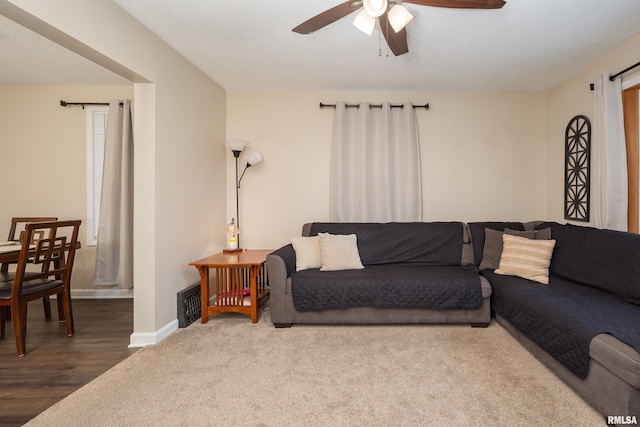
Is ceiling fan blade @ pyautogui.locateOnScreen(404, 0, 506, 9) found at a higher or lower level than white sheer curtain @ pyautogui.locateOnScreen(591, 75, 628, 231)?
higher

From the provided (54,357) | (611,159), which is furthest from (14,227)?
(611,159)

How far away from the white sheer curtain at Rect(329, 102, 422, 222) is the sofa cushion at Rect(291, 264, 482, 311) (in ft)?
3.61

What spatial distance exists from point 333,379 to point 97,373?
154cm

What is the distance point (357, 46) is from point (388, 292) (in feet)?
6.96

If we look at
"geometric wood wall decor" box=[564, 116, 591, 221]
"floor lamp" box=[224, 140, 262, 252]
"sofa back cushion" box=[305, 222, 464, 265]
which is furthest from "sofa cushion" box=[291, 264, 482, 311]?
"geometric wood wall decor" box=[564, 116, 591, 221]

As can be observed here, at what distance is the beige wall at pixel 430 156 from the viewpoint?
3.79m

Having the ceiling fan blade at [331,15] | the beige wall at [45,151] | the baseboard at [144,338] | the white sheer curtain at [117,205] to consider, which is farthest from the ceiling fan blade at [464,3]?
the beige wall at [45,151]

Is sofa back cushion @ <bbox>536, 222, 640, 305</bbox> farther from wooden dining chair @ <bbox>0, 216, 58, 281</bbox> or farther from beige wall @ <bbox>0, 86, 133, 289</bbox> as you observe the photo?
beige wall @ <bbox>0, 86, 133, 289</bbox>

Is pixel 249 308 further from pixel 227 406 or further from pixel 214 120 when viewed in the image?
pixel 214 120

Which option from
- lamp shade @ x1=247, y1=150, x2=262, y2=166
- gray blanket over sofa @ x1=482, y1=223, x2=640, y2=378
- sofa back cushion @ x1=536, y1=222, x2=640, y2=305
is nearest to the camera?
gray blanket over sofa @ x1=482, y1=223, x2=640, y2=378

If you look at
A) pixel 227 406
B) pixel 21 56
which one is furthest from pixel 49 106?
pixel 227 406

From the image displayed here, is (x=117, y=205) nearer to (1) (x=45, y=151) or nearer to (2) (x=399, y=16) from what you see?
(1) (x=45, y=151)

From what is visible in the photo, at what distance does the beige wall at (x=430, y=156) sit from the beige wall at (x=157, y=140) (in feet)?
1.99

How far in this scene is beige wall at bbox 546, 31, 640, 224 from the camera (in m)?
2.66
